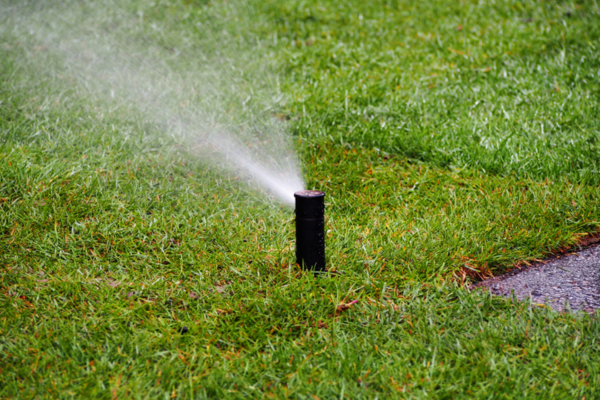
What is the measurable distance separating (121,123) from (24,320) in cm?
213

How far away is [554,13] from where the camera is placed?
6266mm

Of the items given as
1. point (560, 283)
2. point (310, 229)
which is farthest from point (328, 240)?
point (560, 283)

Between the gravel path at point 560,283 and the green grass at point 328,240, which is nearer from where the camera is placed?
the green grass at point 328,240

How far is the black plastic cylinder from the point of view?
2.34 metres

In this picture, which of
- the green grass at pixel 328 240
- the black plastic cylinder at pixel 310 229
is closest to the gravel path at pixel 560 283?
the green grass at pixel 328 240

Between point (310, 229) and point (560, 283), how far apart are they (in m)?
1.26

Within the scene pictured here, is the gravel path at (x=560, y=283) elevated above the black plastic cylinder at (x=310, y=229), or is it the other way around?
the black plastic cylinder at (x=310, y=229)

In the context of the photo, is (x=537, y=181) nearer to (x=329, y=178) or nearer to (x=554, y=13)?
(x=329, y=178)

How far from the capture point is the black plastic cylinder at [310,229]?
2.34 metres

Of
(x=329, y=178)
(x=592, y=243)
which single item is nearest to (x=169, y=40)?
(x=329, y=178)

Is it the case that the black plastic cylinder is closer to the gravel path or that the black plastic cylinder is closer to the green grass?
the green grass

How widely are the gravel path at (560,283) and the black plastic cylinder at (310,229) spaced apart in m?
0.82

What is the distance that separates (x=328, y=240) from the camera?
112 inches

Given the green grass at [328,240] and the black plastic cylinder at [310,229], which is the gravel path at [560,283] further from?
the black plastic cylinder at [310,229]
